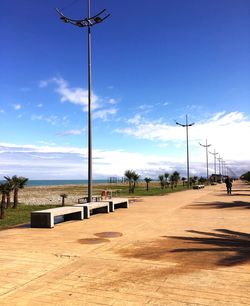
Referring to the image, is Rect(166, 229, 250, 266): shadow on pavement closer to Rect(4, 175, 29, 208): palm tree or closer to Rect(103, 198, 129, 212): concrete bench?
Rect(103, 198, 129, 212): concrete bench

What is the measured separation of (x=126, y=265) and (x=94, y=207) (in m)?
9.10

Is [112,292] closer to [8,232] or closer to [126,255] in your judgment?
[126,255]

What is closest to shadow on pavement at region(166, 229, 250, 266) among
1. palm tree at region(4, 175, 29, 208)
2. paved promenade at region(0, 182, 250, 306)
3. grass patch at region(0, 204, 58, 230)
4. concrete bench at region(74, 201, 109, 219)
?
paved promenade at region(0, 182, 250, 306)

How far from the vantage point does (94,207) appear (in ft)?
52.5

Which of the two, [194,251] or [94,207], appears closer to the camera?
[194,251]

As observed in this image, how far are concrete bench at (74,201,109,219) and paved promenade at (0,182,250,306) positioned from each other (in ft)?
9.46

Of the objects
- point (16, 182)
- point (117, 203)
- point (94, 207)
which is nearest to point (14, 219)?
point (94, 207)

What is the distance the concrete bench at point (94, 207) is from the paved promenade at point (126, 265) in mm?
2883

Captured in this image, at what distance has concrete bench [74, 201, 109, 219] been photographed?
14.9m

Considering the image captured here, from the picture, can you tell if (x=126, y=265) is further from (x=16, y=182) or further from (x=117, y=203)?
(x=16, y=182)

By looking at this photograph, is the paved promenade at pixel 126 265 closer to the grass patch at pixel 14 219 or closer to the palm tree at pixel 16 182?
the grass patch at pixel 14 219

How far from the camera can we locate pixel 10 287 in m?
5.71

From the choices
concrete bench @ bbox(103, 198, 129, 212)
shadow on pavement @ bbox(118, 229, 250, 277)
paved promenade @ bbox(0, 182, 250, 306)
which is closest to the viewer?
paved promenade @ bbox(0, 182, 250, 306)

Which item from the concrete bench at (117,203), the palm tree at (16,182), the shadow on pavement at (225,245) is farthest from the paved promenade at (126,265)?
the palm tree at (16,182)
